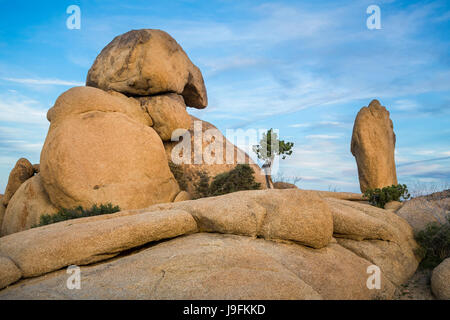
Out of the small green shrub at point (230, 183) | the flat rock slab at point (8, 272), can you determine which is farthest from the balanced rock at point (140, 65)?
the flat rock slab at point (8, 272)

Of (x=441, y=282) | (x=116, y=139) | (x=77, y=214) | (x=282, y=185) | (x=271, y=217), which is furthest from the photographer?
(x=282, y=185)

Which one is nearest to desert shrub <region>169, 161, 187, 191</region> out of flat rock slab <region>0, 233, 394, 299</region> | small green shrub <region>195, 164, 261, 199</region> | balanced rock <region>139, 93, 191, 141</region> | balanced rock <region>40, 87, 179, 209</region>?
small green shrub <region>195, 164, 261, 199</region>

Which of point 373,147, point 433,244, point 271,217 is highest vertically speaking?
point 373,147

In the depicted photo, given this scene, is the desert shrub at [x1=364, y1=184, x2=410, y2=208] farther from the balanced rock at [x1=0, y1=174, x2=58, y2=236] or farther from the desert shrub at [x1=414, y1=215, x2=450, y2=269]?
the balanced rock at [x1=0, y1=174, x2=58, y2=236]

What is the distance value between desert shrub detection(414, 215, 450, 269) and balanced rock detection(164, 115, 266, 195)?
856 centimetres

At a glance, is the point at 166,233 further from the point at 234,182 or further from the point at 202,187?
the point at 202,187

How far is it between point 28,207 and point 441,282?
Result: 601 inches

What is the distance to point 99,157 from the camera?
13.4m

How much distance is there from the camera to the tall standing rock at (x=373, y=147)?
16047 mm

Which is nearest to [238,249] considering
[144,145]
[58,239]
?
[58,239]

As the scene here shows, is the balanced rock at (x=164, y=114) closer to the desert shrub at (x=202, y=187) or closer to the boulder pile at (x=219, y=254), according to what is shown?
the desert shrub at (x=202, y=187)

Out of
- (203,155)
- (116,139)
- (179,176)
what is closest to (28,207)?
(116,139)

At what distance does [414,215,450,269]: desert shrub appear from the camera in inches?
355
